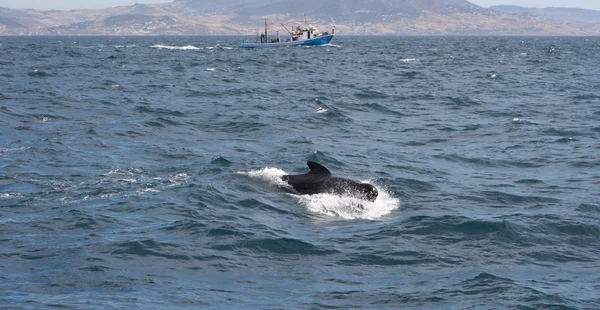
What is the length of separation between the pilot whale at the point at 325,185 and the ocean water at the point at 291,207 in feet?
1.40

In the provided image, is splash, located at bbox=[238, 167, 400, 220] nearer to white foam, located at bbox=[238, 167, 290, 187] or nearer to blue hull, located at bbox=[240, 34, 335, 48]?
white foam, located at bbox=[238, 167, 290, 187]

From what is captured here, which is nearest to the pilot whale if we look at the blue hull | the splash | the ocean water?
the splash

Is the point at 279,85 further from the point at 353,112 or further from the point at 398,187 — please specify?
the point at 398,187

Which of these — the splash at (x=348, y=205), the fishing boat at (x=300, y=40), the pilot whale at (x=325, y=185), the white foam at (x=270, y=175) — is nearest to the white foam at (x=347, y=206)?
the splash at (x=348, y=205)

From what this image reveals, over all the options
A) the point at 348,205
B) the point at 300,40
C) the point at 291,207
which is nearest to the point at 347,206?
the point at 348,205

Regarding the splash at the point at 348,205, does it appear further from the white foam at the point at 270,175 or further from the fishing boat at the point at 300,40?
the fishing boat at the point at 300,40

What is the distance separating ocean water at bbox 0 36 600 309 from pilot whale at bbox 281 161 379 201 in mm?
427

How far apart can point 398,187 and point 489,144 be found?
10462 mm

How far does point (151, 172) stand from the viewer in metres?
27.8

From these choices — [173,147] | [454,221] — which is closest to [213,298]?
[454,221]

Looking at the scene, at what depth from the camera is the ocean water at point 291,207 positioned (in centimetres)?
1672

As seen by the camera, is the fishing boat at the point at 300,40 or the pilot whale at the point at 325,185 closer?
the pilot whale at the point at 325,185

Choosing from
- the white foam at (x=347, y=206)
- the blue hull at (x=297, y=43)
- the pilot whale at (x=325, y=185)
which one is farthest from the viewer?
the blue hull at (x=297, y=43)

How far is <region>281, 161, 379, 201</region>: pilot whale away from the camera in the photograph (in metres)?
23.8
